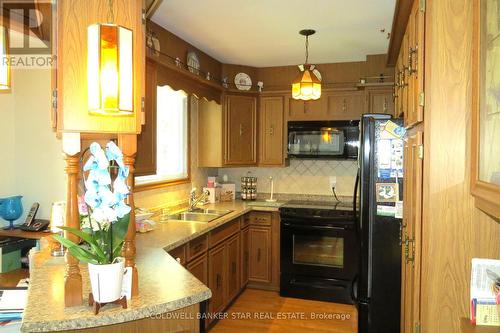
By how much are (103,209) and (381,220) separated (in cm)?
190

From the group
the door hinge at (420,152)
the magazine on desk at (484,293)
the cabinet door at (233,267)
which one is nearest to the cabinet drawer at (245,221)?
the cabinet door at (233,267)

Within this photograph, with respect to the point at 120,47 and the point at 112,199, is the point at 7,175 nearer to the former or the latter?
the point at 120,47

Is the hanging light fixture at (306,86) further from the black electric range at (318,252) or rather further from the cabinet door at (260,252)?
the cabinet door at (260,252)

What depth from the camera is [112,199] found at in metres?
1.23

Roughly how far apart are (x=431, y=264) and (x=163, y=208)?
265cm

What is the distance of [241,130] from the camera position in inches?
173

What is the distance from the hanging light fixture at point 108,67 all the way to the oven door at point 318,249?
9.22 ft

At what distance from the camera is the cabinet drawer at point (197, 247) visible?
2812mm

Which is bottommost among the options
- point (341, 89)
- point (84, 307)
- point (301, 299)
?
point (301, 299)

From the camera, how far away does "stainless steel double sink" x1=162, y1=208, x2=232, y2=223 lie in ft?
11.7

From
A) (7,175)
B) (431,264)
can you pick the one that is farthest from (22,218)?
(431,264)

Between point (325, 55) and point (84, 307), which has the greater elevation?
point (325, 55)

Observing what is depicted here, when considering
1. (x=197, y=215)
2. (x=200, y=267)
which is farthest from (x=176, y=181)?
(x=200, y=267)

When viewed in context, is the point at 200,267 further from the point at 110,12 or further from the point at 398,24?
the point at 398,24
